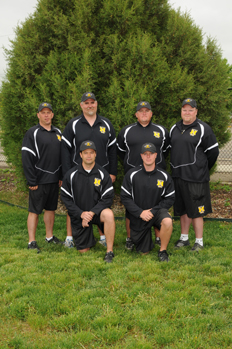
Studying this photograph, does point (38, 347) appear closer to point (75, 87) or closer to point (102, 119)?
point (102, 119)

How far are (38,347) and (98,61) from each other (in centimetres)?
502

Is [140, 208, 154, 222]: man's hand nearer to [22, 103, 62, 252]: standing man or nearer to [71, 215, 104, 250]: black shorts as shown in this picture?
[71, 215, 104, 250]: black shorts

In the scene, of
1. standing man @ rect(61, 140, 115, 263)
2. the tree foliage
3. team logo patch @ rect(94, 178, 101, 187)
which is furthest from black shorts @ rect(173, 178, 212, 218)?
the tree foliage

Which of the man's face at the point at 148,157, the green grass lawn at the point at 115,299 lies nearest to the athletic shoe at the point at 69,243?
the green grass lawn at the point at 115,299

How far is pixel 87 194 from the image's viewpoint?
4.35m

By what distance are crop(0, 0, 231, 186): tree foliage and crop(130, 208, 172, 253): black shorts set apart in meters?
2.12

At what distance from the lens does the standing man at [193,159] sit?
446 centimetres

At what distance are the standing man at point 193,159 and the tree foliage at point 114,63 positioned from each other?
4.43ft

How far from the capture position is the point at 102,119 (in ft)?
15.4

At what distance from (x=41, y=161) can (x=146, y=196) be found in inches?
64.6

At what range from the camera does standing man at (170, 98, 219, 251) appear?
4465mm

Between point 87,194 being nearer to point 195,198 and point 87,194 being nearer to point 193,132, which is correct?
point 195,198

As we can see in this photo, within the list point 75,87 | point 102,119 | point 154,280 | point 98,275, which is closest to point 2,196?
point 75,87

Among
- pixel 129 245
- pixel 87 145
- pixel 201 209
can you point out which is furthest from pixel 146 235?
pixel 87 145
